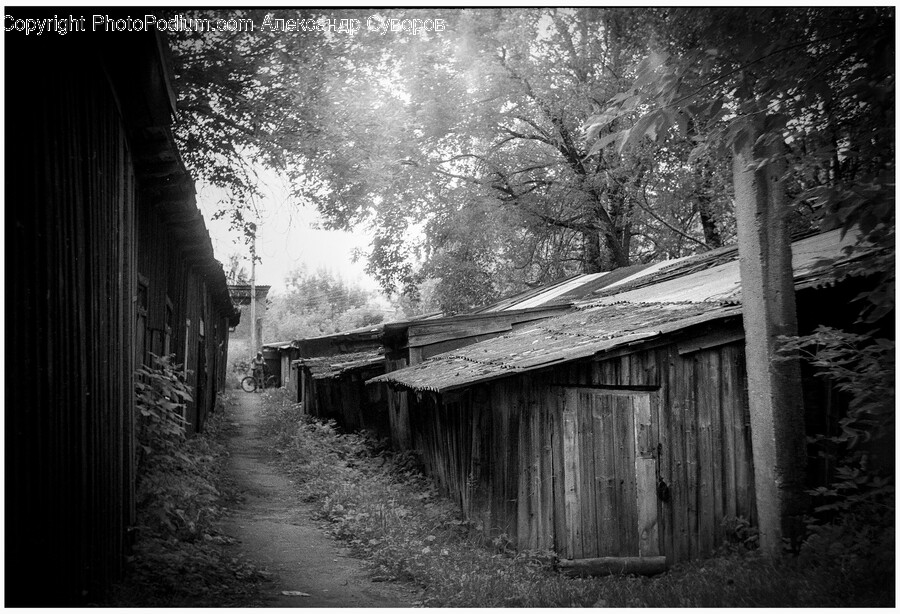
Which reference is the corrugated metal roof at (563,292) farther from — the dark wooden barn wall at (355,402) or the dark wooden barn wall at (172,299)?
the dark wooden barn wall at (172,299)

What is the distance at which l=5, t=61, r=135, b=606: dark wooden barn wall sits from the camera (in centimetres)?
263

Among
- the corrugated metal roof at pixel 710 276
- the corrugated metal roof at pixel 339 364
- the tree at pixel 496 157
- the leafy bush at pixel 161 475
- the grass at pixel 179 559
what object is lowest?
the grass at pixel 179 559

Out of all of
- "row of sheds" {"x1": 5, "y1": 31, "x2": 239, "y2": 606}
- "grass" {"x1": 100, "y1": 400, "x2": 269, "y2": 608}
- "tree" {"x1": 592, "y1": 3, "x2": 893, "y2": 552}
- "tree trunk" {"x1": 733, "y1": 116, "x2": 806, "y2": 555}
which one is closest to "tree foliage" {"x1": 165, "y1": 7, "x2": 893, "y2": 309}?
"tree" {"x1": 592, "y1": 3, "x2": 893, "y2": 552}

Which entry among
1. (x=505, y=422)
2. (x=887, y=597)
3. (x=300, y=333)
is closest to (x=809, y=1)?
(x=887, y=597)

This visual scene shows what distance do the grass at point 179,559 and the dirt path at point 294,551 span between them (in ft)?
0.80

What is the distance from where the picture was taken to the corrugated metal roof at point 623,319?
19.4ft

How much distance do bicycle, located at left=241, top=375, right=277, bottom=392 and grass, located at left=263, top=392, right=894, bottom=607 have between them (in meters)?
22.2

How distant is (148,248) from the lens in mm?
6418

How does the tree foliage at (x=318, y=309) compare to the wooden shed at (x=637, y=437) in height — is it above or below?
above

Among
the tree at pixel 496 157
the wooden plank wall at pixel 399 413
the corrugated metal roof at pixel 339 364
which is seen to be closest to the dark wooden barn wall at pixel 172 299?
the tree at pixel 496 157

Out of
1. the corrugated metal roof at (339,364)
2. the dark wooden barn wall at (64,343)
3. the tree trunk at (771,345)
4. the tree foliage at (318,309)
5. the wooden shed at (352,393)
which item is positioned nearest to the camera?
the dark wooden barn wall at (64,343)

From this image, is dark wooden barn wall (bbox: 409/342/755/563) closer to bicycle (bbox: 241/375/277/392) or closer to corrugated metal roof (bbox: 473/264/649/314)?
corrugated metal roof (bbox: 473/264/649/314)

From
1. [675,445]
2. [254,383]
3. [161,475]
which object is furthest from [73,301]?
[254,383]

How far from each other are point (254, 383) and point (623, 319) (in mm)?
27155
